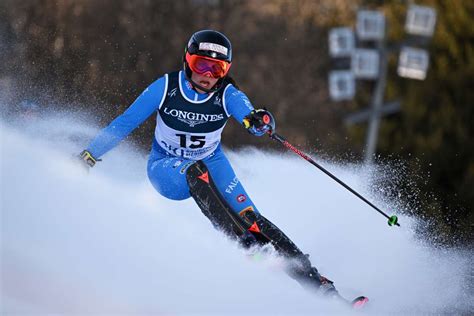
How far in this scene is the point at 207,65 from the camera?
21.3ft

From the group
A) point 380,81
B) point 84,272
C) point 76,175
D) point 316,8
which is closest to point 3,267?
point 84,272

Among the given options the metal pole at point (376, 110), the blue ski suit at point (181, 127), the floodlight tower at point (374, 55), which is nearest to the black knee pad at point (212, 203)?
the blue ski suit at point (181, 127)

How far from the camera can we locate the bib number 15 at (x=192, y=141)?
6.86m

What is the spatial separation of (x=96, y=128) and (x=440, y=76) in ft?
52.4

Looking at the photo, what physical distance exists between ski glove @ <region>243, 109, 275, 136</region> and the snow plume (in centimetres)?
93

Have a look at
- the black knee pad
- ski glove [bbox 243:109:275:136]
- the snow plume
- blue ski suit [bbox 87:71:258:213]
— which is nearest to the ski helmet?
blue ski suit [bbox 87:71:258:213]

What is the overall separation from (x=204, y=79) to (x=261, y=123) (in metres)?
0.56

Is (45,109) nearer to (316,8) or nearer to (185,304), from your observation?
(185,304)

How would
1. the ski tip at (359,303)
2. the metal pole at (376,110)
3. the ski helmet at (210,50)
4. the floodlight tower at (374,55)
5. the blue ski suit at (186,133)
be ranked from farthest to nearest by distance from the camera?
the floodlight tower at (374,55) → the metal pole at (376,110) → the blue ski suit at (186,133) → the ski helmet at (210,50) → the ski tip at (359,303)

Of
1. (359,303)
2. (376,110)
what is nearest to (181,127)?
(359,303)

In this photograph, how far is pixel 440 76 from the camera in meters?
24.0

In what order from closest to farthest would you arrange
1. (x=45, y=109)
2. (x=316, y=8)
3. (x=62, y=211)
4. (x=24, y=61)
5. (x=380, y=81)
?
(x=62, y=211)
(x=45, y=109)
(x=380, y=81)
(x=24, y=61)
(x=316, y=8)

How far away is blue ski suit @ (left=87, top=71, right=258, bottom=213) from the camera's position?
6633mm

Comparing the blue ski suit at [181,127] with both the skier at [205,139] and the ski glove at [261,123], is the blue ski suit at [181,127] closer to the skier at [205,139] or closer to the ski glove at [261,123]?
the skier at [205,139]
